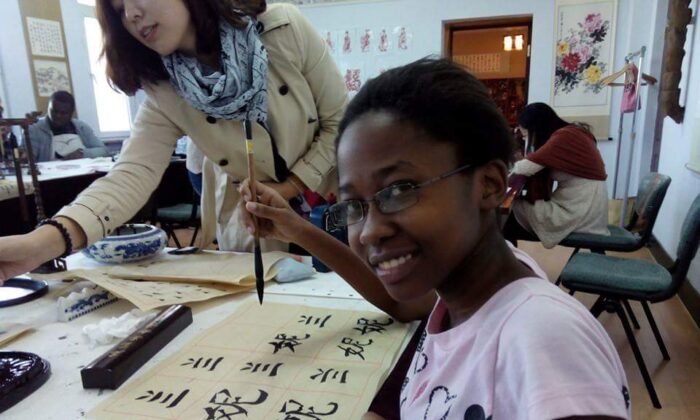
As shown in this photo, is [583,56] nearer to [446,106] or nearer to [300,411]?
[446,106]

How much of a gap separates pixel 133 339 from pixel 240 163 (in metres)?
0.58

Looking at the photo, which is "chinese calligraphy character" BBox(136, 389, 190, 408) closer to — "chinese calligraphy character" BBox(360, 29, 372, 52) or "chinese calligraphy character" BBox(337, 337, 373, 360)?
"chinese calligraphy character" BBox(337, 337, 373, 360)

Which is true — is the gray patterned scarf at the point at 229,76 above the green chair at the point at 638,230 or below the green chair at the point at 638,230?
above

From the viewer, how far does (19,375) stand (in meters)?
0.65

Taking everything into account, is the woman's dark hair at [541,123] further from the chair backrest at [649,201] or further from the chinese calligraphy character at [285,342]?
the chinese calligraphy character at [285,342]

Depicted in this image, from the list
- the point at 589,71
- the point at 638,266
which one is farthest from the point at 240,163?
the point at 589,71

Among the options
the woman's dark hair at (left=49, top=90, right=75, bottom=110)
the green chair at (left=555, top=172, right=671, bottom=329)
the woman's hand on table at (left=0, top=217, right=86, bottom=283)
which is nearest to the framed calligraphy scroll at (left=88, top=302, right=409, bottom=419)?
the woman's hand on table at (left=0, top=217, right=86, bottom=283)

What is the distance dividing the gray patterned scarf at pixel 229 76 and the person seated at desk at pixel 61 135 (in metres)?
3.58

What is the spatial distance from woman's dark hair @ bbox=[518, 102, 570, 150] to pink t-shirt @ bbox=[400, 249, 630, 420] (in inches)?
95.8

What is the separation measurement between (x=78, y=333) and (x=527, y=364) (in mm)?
759

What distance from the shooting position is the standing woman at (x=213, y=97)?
998 millimetres

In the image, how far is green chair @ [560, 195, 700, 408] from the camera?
1724 millimetres

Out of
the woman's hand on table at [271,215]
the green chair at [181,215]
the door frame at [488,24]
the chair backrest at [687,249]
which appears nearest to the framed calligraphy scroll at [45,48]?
the green chair at [181,215]

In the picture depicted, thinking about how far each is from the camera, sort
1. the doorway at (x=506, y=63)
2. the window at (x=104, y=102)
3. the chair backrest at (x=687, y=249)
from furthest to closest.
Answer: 1. the doorway at (x=506, y=63)
2. the window at (x=104, y=102)
3. the chair backrest at (x=687, y=249)
